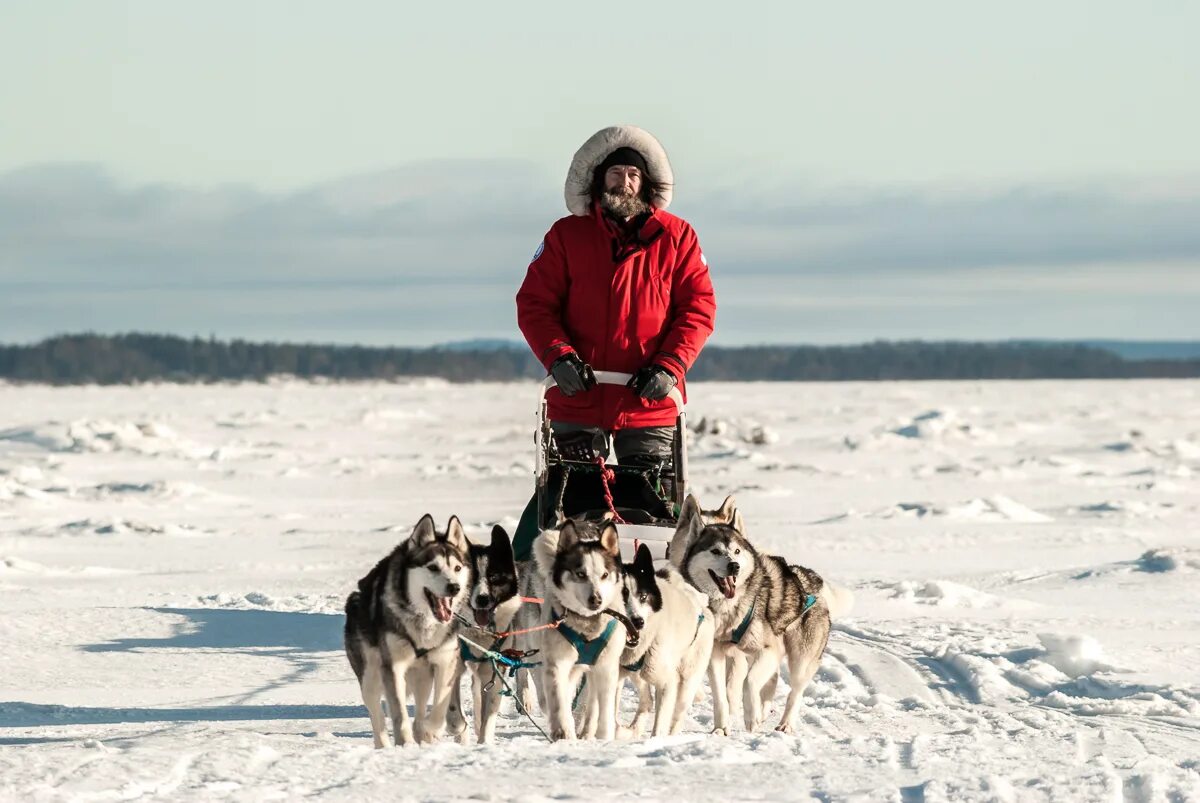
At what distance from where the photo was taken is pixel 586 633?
14.5ft

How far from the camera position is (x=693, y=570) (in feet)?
16.4

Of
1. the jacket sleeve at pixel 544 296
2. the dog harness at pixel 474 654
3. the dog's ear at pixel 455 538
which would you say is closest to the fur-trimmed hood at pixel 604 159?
the jacket sleeve at pixel 544 296

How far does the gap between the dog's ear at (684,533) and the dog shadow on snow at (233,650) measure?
47.4 inches

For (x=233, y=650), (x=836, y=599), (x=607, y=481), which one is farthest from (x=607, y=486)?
(x=233, y=650)

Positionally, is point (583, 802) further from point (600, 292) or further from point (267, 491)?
point (267, 491)

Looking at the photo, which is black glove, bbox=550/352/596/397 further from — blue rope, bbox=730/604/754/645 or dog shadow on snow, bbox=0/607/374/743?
dog shadow on snow, bbox=0/607/374/743

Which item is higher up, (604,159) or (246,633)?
(604,159)

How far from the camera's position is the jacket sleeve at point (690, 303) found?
515 centimetres

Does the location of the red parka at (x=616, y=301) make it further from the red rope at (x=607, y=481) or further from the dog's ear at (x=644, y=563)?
the dog's ear at (x=644, y=563)

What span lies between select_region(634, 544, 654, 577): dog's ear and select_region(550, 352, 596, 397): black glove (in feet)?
2.08

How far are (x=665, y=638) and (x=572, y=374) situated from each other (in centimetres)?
90

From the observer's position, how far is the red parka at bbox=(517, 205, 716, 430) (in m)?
5.16

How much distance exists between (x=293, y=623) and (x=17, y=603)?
1.73 meters

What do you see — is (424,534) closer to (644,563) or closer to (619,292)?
(644,563)
